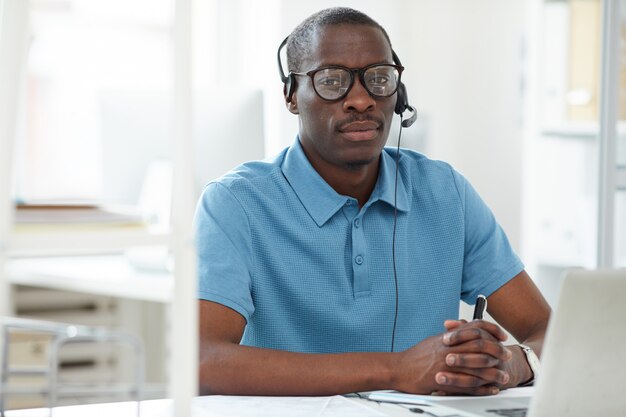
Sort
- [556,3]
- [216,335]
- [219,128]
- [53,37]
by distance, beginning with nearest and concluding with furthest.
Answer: [216,335] < [219,128] < [556,3] < [53,37]

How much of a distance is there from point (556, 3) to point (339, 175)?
1704 mm

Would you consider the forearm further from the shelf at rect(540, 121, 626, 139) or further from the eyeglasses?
the shelf at rect(540, 121, 626, 139)

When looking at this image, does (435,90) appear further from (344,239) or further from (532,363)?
(532,363)

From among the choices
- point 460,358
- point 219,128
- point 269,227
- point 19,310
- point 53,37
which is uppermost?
point 53,37

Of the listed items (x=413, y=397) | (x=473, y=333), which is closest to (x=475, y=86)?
(x=473, y=333)

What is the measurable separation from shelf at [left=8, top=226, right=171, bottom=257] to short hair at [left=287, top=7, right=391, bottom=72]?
2.91 ft

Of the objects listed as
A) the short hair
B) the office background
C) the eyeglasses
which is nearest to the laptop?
the eyeglasses

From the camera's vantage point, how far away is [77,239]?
813 mm

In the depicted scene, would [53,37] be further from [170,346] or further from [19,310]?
[170,346]

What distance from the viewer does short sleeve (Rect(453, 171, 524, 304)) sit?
172 centimetres

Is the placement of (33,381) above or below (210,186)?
below

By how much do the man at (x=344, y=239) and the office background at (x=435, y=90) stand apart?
1.26 m

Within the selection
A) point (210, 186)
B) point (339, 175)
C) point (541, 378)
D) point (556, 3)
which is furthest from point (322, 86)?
point (556, 3)

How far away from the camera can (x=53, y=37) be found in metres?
3.23
